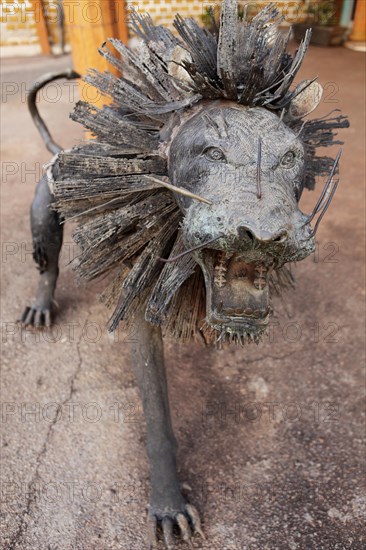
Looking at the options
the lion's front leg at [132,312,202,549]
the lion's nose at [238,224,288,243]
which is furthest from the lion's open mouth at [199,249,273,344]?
the lion's front leg at [132,312,202,549]

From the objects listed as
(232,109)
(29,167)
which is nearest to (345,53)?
(29,167)

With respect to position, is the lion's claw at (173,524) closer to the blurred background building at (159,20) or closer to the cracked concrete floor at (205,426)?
the cracked concrete floor at (205,426)

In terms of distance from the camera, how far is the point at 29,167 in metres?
4.26

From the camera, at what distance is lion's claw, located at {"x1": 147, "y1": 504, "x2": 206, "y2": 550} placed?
172 cm

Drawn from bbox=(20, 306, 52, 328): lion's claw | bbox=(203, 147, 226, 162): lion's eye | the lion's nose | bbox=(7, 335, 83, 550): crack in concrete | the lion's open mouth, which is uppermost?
bbox=(203, 147, 226, 162): lion's eye

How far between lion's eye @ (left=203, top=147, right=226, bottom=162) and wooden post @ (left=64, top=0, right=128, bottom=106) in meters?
1.84

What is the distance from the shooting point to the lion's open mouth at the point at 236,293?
132 cm

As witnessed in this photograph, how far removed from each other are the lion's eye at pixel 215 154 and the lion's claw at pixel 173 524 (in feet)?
4.05

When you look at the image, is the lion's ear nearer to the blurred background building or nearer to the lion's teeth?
the lion's teeth

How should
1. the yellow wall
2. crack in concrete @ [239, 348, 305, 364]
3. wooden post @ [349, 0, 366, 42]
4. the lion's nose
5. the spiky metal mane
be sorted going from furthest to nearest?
wooden post @ [349, 0, 366, 42] → the yellow wall → crack in concrete @ [239, 348, 305, 364] → the spiky metal mane → the lion's nose

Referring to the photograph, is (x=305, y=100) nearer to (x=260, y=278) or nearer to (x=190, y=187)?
(x=190, y=187)

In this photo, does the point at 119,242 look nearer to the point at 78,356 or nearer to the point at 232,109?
the point at 232,109

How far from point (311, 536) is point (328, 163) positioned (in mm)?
1316

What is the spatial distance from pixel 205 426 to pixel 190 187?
46.4 inches
